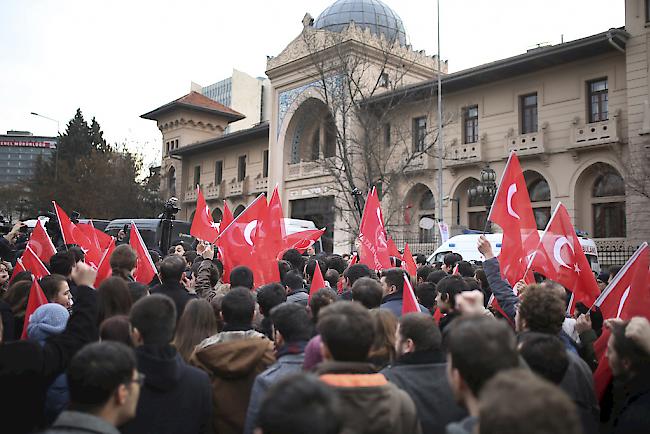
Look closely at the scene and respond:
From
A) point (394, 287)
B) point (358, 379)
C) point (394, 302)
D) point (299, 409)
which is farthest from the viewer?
point (394, 287)

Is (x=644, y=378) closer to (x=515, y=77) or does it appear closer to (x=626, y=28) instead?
(x=626, y=28)

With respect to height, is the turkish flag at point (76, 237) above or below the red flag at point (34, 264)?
above

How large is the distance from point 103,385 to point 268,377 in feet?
3.31

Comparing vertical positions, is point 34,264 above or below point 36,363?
above

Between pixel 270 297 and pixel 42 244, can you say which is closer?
pixel 270 297

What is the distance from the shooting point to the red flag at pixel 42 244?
8.41 m

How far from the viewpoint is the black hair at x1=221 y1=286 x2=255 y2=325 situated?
3875mm

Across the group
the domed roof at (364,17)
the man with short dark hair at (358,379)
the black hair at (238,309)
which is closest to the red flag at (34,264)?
the black hair at (238,309)

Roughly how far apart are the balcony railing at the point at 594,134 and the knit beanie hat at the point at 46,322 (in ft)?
66.5

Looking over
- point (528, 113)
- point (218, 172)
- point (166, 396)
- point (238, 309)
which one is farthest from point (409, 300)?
point (218, 172)

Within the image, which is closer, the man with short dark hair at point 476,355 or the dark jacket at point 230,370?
the man with short dark hair at point 476,355

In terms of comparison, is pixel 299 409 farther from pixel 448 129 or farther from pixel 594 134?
pixel 448 129

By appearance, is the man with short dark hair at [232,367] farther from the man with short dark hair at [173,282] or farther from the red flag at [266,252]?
the red flag at [266,252]

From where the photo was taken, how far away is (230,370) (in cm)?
348
